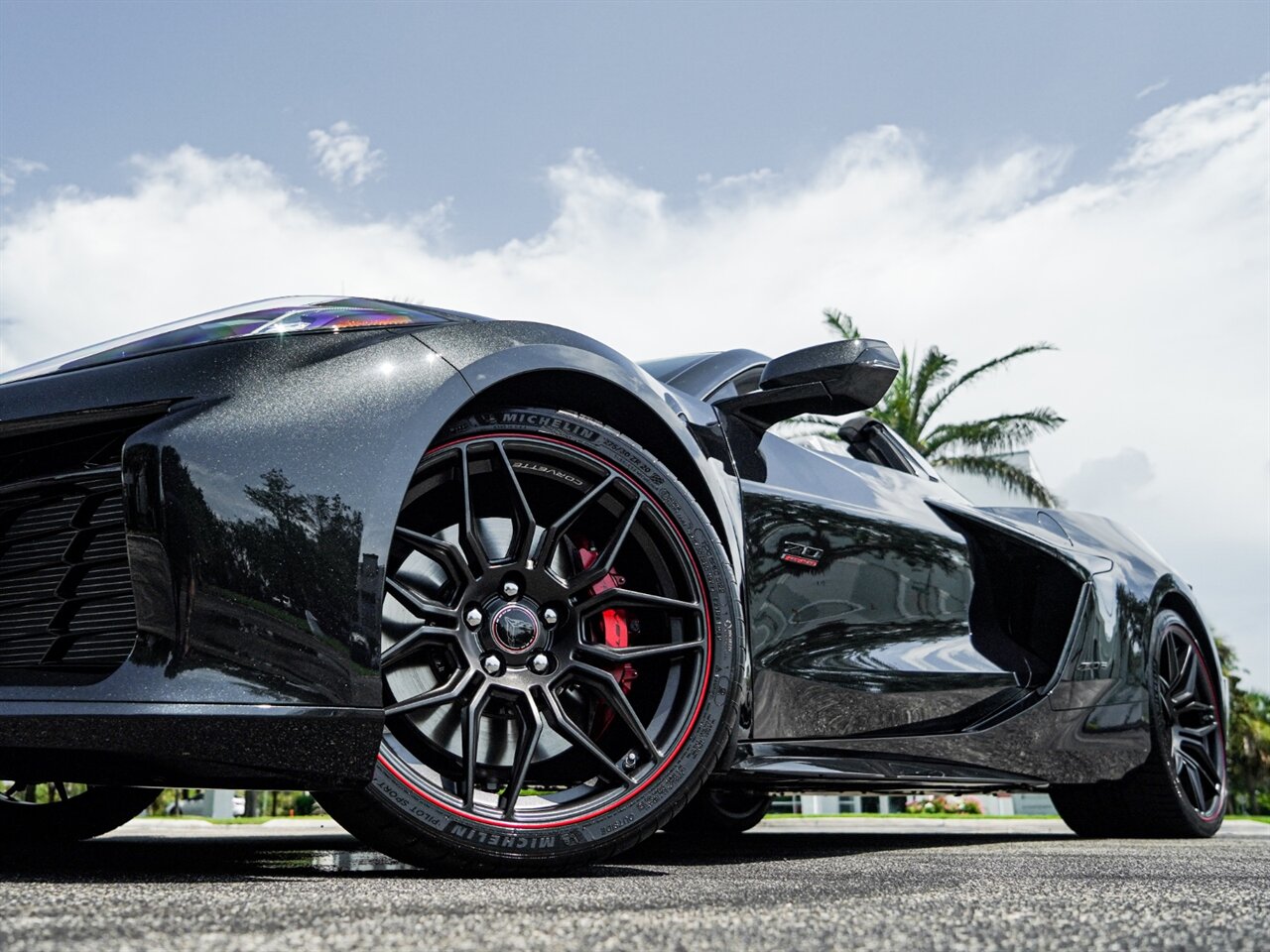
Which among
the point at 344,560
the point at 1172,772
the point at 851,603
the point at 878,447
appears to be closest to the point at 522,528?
the point at 344,560

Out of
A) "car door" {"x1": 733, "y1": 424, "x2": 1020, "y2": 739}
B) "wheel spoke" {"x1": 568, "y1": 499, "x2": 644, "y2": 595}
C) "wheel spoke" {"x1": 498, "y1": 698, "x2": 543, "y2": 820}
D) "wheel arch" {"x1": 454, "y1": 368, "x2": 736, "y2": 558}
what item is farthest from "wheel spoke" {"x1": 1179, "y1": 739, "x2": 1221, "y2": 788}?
"wheel spoke" {"x1": 498, "y1": 698, "x2": 543, "y2": 820}

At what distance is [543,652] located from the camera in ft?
7.00

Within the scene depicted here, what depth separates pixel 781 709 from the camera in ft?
8.73

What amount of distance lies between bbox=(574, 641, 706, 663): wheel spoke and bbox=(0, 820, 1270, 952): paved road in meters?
0.37

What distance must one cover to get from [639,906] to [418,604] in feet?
2.38

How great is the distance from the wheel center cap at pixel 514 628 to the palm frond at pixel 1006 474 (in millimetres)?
17474

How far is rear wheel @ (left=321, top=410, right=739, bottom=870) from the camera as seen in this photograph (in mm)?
2006

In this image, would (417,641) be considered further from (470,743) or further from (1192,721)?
(1192,721)

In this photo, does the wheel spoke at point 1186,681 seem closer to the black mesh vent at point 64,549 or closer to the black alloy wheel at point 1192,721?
the black alloy wheel at point 1192,721

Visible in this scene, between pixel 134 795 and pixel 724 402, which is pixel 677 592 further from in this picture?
pixel 134 795

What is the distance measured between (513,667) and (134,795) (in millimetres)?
1593

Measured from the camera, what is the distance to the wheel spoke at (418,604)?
2033mm

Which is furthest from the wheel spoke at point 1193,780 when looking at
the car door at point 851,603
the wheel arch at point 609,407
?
the wheel arch at point 609,407

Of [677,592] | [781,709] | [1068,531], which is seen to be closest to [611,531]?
[677,592]
